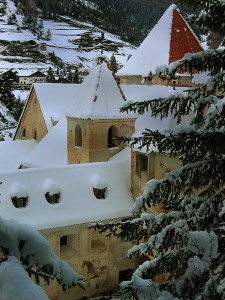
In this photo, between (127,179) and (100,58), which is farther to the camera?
(100,58)

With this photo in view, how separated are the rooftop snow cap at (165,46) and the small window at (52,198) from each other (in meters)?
11.2

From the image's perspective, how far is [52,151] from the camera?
2531 centimetres

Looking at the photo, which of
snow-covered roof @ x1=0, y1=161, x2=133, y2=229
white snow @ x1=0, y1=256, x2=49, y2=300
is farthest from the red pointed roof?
white snow @ x1=0, y1=256, x2=49, y2=300

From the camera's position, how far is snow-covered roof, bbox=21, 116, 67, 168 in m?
24.6

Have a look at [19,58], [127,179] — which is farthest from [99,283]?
[19,58]

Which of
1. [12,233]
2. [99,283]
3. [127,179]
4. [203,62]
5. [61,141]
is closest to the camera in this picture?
[12,233]

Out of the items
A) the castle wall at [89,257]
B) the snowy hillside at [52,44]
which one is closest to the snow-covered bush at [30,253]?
the castle wall at [89,257]

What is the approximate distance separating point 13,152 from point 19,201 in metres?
11.6

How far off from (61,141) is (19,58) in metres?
99.8

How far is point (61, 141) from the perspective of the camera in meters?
25.5

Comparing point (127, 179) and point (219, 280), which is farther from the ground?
point (219, 280)

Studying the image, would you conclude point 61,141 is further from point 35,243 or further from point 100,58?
point 35,243

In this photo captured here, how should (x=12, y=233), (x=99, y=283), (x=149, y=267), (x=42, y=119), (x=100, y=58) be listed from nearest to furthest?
(x=12, y=233)
(x=149, y=267)
(x=99, y=283)
(x=100, y=58)
(x=42, y=119)

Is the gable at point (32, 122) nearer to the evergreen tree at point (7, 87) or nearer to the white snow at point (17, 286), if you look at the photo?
the evergreen tree at point (7, 87)
